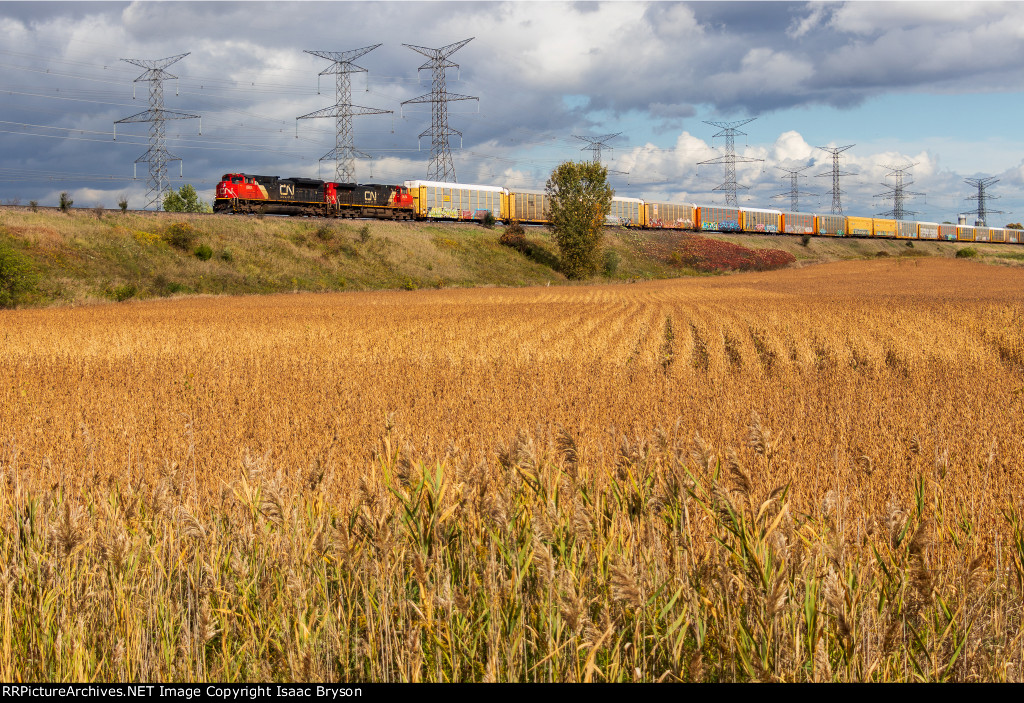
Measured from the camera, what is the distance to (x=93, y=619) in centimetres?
338

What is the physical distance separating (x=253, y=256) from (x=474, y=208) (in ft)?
79.3

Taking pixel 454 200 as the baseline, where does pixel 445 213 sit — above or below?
below

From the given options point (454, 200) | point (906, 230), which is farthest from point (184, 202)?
point (906, 230)

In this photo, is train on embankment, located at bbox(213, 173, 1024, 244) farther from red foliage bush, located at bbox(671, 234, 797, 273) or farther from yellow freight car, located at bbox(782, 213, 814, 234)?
red foliage bush, located at bbox(671, 234, 797, 273)

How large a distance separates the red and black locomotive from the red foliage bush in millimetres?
30992

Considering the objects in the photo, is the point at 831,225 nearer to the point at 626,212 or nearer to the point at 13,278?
the point at 626,212

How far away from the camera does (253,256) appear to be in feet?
164

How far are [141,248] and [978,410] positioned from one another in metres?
48.1

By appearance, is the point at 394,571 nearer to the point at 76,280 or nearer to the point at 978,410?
the point at 978,410

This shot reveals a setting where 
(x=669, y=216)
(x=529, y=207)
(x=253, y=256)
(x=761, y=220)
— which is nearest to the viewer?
(x=253, y=256)

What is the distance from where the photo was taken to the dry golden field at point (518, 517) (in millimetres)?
2869

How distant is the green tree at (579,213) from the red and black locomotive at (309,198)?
1408 cm

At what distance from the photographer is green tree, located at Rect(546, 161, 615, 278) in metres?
64.9

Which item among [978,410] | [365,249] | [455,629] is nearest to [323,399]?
[455,629]
